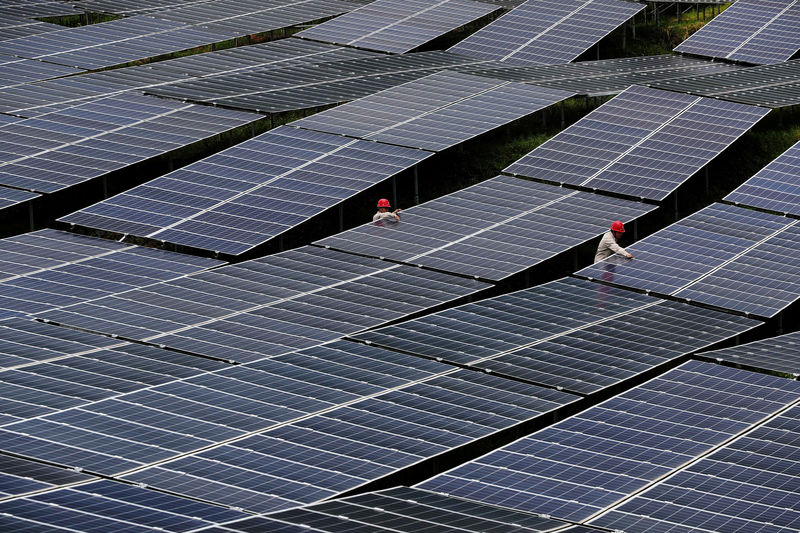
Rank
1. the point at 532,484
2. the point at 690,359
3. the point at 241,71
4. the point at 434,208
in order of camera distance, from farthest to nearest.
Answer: the point at 241,71 → the point at 434,208 → the point at 690,359 → the point at 532,484

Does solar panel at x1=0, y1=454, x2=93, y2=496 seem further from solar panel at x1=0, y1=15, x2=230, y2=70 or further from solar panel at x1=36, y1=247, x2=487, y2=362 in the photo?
solar panel at x1=0, y1=15, x2=230, y2=70

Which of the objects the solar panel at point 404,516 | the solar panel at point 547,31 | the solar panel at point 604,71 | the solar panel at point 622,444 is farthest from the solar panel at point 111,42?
the solar panel at point 404,516

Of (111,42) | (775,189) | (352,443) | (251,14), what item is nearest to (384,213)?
(775,189)

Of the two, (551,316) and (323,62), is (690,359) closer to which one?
(551,316)

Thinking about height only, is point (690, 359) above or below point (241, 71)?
below

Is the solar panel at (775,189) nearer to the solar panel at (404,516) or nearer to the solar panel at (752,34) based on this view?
the solar panel at (752,34)

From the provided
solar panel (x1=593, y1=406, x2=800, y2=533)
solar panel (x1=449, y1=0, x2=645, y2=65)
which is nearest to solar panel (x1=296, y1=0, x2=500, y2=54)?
solar panel (x1=449, y1=0, x2=645, y2=65)

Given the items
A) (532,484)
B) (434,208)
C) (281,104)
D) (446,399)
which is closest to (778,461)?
(532,484)
